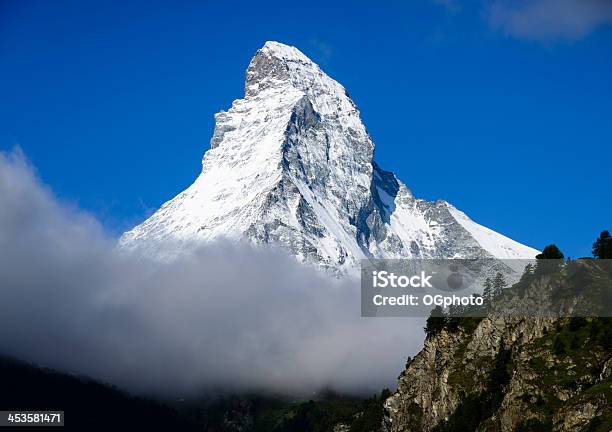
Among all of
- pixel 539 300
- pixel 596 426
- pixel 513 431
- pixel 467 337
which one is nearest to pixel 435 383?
pixel 467 337

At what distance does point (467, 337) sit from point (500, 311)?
9678 millimetres

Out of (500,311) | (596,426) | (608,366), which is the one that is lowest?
(596,426)

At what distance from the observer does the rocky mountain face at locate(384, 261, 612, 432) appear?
15550 cm

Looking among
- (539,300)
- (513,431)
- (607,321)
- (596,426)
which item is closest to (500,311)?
(539,300)

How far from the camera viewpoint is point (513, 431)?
529ft

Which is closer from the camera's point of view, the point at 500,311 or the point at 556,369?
the point at 556,369

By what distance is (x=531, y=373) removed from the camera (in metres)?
170

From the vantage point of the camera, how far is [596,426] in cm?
13875

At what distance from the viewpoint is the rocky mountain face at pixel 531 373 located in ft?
510

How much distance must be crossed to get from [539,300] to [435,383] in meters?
25.2

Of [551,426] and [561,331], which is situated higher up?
[561,331]

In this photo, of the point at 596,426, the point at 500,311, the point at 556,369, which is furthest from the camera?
the point at 500,311

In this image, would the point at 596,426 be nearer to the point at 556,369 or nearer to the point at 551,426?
the point at 551,426

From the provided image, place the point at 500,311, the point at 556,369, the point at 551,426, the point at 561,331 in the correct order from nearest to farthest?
the point at 551,426
the point at 556,369
the point at 561,331
the point at 500,311
